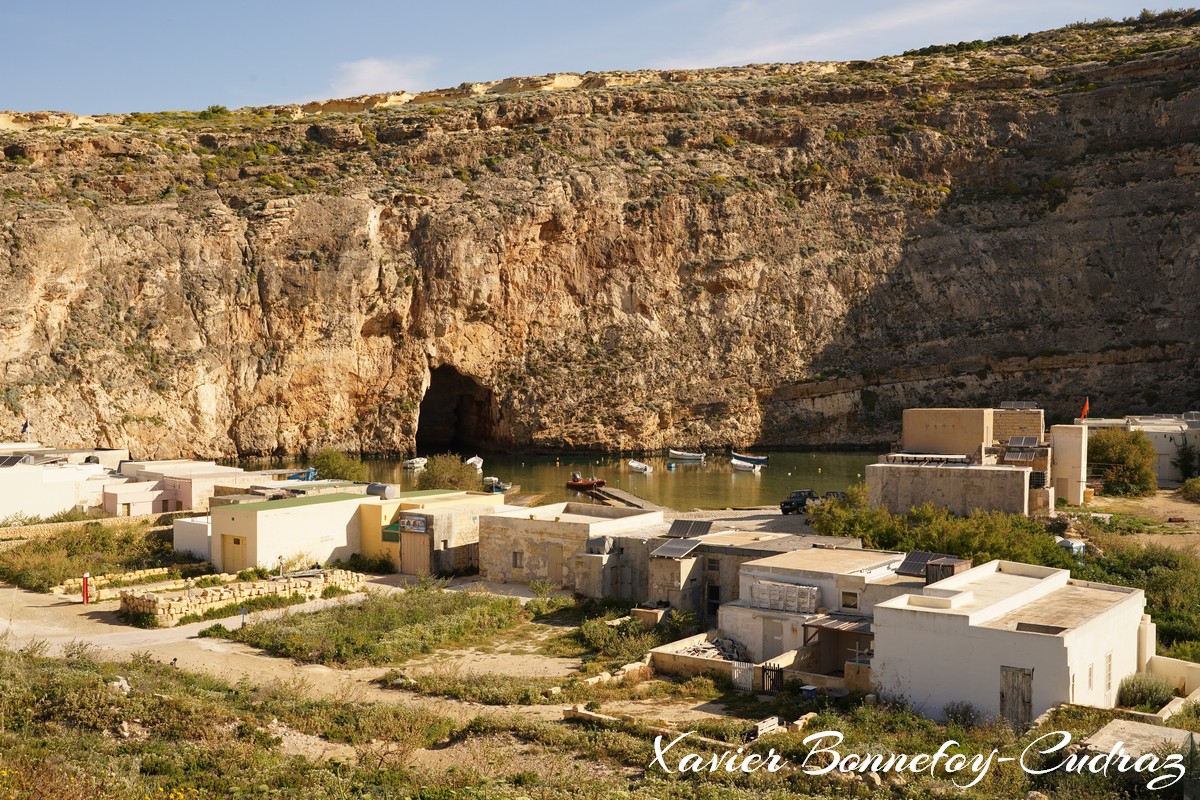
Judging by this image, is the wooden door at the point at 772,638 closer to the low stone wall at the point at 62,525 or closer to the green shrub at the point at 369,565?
the green shrub at the point at 369,565

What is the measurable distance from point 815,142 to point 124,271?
3577 cm

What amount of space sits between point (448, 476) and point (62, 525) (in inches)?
571

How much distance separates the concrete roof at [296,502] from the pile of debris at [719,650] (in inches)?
440

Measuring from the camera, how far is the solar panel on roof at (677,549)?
22406 mm

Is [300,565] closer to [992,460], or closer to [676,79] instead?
[992,460]

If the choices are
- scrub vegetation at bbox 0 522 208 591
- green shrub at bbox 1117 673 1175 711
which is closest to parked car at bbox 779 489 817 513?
scrub vegetation at bbox 0 522 208 591

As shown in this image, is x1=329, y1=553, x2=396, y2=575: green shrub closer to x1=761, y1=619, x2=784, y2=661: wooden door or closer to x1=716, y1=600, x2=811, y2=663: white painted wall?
x1=716, y1=600, x2=811, y2=663: white painted wall

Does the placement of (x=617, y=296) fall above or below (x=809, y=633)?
above

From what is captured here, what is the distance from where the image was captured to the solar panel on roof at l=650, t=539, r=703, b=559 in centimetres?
2241

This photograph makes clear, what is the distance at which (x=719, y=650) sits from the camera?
64.1 ft

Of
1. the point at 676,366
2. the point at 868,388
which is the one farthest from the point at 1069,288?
the point at 676,366

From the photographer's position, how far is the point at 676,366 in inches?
2363

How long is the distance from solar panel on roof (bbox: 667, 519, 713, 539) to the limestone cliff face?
32325mm

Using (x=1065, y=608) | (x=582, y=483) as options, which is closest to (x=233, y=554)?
(x=1065, y=608)
